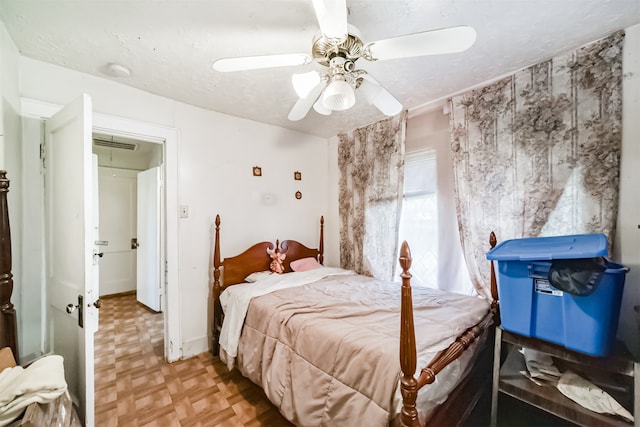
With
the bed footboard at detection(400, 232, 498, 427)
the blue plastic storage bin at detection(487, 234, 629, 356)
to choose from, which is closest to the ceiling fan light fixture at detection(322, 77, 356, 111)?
the bed footboard at detection(400, 232, 498, 427)

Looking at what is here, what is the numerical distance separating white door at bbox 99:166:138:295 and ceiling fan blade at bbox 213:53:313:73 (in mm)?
4300

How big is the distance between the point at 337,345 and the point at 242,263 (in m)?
1.58

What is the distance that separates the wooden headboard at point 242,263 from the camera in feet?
8.08

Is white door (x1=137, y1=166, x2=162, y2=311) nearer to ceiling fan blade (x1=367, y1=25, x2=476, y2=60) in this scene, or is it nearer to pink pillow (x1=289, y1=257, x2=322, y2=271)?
pink pillow (x1=289, y1=257, x2=322, y2=271)

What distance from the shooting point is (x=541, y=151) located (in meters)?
1.84

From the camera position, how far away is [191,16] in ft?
4.55

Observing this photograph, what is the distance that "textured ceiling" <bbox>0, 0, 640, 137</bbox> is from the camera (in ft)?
4.37

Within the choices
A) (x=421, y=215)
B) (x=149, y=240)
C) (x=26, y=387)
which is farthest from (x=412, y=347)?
(x=149, y=240)

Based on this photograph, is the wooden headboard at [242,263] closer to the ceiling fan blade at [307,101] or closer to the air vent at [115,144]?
the ceiling fan blade at [307,101]

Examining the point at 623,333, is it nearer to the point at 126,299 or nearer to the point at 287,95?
the point at 287,95

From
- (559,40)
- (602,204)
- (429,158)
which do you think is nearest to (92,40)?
(429,158)

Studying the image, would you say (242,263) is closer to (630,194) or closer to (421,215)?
(421,215)

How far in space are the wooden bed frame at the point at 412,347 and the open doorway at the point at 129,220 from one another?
5.00 feet

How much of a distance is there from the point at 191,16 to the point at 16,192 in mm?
1539
